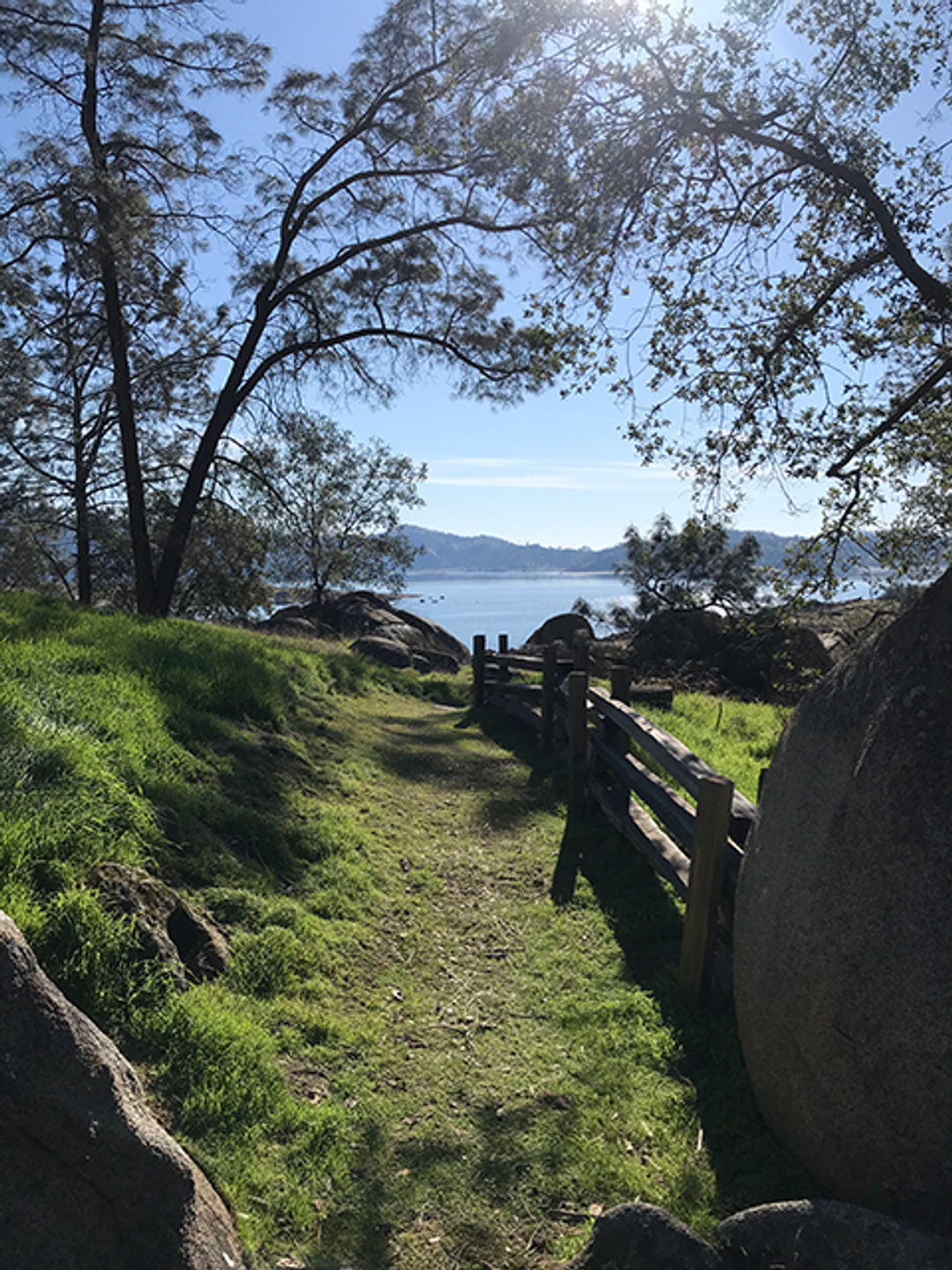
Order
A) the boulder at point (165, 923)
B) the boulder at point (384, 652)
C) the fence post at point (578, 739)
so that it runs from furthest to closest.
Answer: the boulder at point (384, 652), the fence post at point (578, 739), the boulder at point (165, 923)

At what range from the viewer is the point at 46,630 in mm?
7887

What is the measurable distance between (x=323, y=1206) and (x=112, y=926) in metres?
1.54

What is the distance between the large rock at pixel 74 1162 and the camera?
2346 millimetres

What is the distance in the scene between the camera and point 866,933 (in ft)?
10.0

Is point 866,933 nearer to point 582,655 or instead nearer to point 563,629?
point 582,655

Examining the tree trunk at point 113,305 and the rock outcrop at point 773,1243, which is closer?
the rock outcrop at point 773,1243

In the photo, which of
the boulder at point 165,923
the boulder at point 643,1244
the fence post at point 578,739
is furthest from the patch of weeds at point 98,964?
the fence post at point 578,739

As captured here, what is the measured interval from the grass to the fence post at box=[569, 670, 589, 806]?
21.6 inches

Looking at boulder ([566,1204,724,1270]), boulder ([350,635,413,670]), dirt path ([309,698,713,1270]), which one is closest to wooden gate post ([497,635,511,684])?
boulder ([350,635,413,670])

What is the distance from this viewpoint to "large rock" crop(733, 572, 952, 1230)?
2873 mm

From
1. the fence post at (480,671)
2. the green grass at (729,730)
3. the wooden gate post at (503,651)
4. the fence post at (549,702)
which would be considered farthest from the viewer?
the fence post at (480,671)

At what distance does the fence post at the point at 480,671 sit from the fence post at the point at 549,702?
3852 mm

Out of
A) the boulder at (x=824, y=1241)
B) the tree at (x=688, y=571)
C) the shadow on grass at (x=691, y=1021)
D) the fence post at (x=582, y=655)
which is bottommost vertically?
the shadow on grass at (x=691, y=1021)

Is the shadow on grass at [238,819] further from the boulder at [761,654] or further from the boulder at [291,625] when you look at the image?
the boulder at [291,625]
